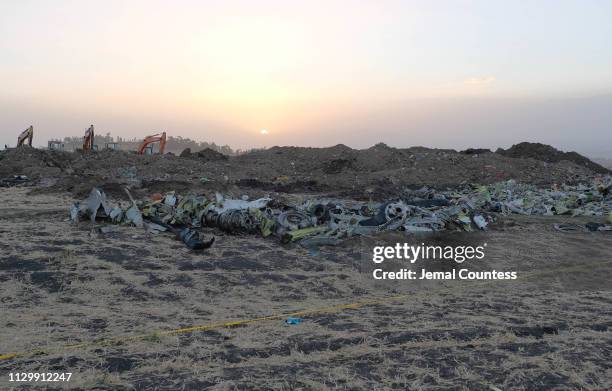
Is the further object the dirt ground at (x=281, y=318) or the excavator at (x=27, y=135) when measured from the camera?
the excavator at (x=27, y=135)

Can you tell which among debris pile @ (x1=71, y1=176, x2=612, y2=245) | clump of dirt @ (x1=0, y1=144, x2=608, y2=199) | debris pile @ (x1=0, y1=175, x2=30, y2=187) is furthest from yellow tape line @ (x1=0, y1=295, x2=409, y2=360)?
debris pile @ (x1=0, y1=175, x2=30, y2=187)

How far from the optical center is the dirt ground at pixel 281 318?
10.8 ft

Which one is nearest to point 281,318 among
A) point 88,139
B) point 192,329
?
point 192,329

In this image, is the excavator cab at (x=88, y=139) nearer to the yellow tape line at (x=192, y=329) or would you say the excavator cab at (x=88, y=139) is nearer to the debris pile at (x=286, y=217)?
the debris pile at (x=286, y=217)

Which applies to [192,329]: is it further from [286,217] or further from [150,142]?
[150,142]

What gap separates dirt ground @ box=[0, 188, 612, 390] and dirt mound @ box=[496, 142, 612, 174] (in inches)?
1018

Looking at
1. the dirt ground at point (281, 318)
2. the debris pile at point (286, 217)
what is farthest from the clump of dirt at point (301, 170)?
the dirt ground at point (281, 318)

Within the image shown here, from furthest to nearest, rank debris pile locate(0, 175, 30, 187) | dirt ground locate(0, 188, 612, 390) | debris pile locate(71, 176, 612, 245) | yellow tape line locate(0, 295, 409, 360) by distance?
debris pile locate(0, 175, 30, 187)
debris pile locate(71, 176, 612, 245)
yellow tape line locate(0, 295, 409, 360)
dirt ground locate(0, 188, 612, 390)

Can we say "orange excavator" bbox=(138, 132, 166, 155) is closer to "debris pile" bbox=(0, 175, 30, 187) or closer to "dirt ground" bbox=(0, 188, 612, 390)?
"debris pile" bbox=(0, 175, 30, 187)

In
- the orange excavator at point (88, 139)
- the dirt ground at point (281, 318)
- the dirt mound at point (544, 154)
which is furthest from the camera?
the dirt mound at point (544, 154)

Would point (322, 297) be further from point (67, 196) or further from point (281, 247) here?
point (67, 196)

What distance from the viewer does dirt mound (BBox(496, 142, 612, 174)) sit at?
31.8 meters

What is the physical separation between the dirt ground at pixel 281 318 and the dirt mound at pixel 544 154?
84.8ft

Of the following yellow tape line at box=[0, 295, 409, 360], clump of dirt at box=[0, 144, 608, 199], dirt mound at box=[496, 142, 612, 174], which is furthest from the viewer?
dirt mound at box=[496, 142, 612, 174]
